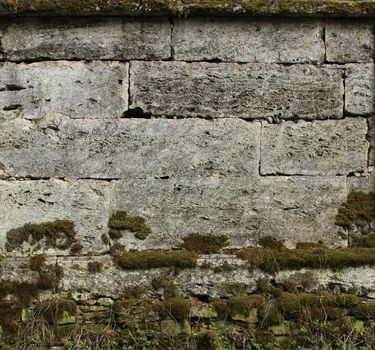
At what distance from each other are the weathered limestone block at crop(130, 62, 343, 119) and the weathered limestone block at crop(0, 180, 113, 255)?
2.40 ft

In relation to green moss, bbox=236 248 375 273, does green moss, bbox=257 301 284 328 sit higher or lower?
lower

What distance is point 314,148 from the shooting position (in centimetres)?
555

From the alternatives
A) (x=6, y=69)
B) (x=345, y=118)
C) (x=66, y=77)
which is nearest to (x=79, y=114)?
(x=66, y=77)

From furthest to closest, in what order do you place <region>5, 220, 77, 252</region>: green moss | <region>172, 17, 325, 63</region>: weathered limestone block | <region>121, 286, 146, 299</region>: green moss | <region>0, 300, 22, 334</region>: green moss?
1. <region>172, 17, 325, 63</region>: weathered limestone block
2. <region>5, 220, 77, 252</region>: green moss
3. <region>121, 286, 146, 299</region>: green moss
4. <region>0, 300, 22, 334</region>: green moss

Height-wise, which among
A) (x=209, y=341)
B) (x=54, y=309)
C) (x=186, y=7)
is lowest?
(x=209, y=341)

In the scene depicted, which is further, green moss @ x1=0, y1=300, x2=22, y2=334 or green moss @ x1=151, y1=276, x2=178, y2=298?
green moss @ x1=151, y1=276, x2=178, y2=298

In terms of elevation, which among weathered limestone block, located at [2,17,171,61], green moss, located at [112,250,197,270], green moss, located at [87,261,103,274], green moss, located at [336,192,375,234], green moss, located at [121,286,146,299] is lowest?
green moss, located at [121,286,146,299]

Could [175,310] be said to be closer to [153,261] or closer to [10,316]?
[153,261]

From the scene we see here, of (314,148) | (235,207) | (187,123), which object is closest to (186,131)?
(187,123)

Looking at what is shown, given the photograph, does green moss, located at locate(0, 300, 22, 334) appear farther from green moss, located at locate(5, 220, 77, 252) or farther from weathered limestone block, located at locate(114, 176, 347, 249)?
weathered limestone block, located at locate(114, 176, 347, 249)

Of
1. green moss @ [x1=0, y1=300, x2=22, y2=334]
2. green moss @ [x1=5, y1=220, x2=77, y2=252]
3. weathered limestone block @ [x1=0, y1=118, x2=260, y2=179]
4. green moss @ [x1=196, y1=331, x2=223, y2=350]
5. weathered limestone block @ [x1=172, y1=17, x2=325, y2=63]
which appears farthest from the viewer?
weathered limestone block @ [x1=172, y1=17, x2=325, y2=63]

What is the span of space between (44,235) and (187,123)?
4.30ft

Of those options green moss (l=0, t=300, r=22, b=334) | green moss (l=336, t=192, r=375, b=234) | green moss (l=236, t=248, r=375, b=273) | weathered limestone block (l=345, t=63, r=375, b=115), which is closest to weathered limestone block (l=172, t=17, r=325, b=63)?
weathered limestone block (l=345, t=63, r=375, b=115)

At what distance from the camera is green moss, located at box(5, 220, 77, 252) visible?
5.37 meters
